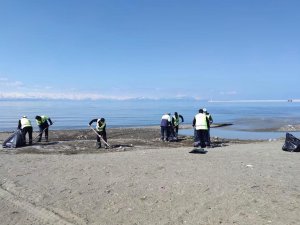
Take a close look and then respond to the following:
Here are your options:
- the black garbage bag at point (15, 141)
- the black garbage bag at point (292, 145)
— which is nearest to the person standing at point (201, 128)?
the black garbage bag at point (292, 145)

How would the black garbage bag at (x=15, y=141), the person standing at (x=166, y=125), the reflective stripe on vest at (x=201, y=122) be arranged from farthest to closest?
the person standing at (x=166, y=125)
the black garbage bag at (x=15, y=141)
the reflective stripe on vest at (x=201, y=122)

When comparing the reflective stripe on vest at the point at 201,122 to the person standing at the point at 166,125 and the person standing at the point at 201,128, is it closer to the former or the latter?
the person standing at the point at 201,128

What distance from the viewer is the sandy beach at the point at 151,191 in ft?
24.0

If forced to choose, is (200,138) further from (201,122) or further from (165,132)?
(165,132)

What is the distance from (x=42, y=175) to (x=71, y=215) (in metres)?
3.67

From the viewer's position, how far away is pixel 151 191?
8.86m

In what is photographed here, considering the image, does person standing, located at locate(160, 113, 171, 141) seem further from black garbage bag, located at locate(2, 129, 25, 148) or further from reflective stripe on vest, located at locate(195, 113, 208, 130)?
black garbage bag, located at locate(2, 129, 25, 148)

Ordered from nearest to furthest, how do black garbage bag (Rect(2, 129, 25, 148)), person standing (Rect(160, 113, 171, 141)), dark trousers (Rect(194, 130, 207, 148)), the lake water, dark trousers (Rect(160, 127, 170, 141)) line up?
dark trousers (Rect(194, 130, 207, 148))
black garbage bag (Rect(2, 129, 25, 148))
person standing (Rect(160, 113, 171, 141))
dark trousers (Rect(160, 127, 170, 141))
the lake water

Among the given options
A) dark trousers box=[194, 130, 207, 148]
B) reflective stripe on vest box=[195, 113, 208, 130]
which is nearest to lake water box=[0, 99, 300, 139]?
dark trousers box=[194, 130, 207, 148]

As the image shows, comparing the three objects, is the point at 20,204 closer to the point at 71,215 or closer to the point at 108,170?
the point at 71,215

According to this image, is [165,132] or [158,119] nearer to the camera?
[165,132]

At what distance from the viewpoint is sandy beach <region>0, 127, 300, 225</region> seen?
730 centimetres

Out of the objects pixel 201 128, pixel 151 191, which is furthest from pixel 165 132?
pixel 151 191

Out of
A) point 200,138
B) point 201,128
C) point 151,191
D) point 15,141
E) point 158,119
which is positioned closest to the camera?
point 151,191
